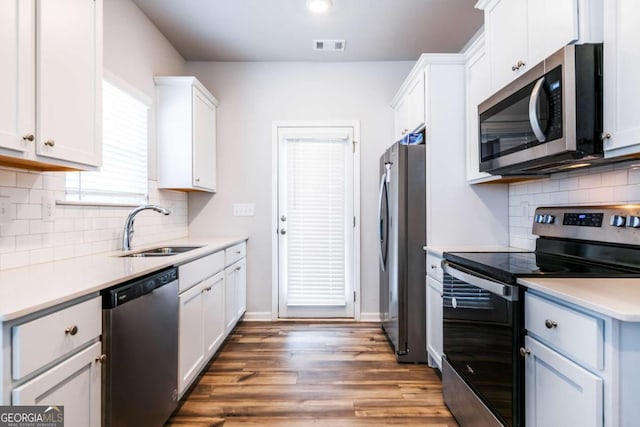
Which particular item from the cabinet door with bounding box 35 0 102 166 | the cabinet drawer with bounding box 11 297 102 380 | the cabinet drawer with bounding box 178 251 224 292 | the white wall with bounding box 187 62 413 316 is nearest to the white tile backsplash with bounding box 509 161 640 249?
the white wall with bounding box 187 62 413 316

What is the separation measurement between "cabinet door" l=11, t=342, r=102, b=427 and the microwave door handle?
6.24ft

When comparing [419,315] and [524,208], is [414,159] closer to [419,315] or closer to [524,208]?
[524,208]

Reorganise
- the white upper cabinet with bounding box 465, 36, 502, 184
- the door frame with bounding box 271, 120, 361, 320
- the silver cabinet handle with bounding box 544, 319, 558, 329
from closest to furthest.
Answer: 1. the silver cabinet handle with bounding box 544, 319, 558, 329
2. the white upper cabinet with bounding box 465, 36, 502, 184
3. the door frame with bounding box 271, 120, 361, 320

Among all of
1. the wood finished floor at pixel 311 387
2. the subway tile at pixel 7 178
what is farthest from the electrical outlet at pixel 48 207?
the wood finished floor at pixel 311 387

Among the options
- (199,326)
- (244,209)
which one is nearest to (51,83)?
(199,326)

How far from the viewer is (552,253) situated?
1940mm

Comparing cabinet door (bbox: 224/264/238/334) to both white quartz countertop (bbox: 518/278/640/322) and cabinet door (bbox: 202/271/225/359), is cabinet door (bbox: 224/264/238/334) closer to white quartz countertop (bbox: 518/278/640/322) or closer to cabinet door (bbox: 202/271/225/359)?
cabinet door (bbox: 202/271/225/359)

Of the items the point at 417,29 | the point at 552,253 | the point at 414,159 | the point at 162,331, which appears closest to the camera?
the point at 162,331

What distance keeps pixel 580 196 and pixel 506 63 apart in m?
0.81

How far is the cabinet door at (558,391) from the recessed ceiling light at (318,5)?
245cm

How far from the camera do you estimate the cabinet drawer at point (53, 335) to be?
0.93 metres

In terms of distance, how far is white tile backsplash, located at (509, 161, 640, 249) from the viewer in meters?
1.57

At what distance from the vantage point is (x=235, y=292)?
3.14 metres

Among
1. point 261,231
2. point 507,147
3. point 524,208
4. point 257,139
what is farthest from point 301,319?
point 507,147
